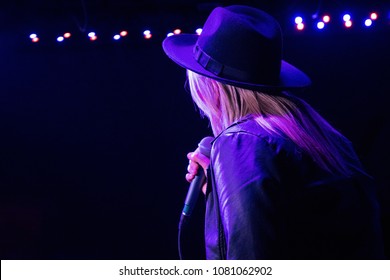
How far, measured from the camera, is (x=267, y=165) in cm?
105

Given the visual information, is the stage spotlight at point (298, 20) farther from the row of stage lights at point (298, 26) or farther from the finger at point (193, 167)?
the finger at point (193, 167)

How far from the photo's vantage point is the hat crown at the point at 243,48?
4.32ft

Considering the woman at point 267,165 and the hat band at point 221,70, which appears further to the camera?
the hat band at point 221,70

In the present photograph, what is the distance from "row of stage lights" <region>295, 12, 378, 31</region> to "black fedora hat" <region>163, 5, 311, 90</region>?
170 centimetres

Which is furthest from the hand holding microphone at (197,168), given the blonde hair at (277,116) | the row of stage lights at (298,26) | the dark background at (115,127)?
the dark background at (115,127)

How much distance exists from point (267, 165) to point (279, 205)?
0.09 meters

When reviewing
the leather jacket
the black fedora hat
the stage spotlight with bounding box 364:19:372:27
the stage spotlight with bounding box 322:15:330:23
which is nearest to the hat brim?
the black fedora hat

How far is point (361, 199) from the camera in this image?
3.84 ft

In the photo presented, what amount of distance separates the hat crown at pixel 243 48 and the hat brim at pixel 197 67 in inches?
1.0

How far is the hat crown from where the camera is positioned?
132cm

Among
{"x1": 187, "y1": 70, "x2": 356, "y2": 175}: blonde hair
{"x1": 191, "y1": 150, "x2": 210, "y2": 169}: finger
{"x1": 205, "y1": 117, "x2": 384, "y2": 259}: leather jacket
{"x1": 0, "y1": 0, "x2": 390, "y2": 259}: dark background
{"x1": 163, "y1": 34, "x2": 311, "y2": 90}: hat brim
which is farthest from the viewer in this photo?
{"x1": 0, "y1": 0, "x2": 390, "y2": 259}: dark background

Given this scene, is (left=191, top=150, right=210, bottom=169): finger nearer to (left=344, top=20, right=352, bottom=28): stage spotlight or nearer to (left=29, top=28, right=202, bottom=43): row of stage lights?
(left=29, top=28, right=202, bottom=43): row of stage lights

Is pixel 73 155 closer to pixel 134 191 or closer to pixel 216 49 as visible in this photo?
pixel 134 191
